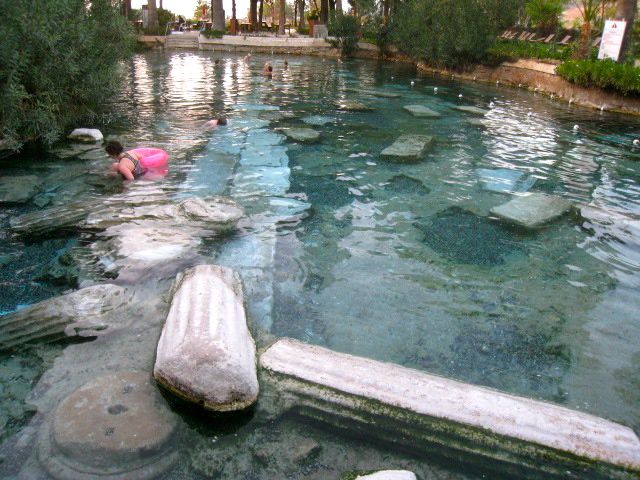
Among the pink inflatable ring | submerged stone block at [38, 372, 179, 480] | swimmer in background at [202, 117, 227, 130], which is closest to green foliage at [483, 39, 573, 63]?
swimmer in background at [202, 117, 227, 130]

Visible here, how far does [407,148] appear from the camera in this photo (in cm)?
909

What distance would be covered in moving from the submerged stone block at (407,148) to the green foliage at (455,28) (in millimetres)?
13959

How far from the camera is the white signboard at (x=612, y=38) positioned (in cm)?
1619

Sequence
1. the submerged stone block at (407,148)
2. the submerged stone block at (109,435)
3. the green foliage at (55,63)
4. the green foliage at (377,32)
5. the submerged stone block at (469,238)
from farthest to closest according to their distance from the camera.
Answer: the green foliage at (377,32) → the submerged stone block at (407,148) → the green foliage at (55,63) → the submerged stone block at (469,238) → the submerged stone block at (109,435)

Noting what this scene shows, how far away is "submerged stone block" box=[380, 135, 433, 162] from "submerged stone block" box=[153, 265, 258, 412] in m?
5.70

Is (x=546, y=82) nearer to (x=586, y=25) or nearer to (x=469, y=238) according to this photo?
(x=586, y=25)

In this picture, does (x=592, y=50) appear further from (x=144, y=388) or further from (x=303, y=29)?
(x=303, y=29)

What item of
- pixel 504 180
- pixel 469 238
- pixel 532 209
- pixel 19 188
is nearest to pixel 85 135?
pixel 19 188

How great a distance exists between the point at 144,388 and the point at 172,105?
450 inches

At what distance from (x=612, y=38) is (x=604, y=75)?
2245mm

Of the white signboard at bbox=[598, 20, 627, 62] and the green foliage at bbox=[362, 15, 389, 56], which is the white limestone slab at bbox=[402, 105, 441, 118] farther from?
the green foliage at bbox=[362, 15, 389, 56]

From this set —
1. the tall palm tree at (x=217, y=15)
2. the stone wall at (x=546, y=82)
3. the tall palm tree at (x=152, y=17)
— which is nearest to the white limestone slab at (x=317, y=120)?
the stone wall at (x=546, y=82)

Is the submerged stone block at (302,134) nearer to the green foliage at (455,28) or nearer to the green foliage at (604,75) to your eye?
the green foliage at (604,75)

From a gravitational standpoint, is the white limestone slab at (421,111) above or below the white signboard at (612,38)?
below
